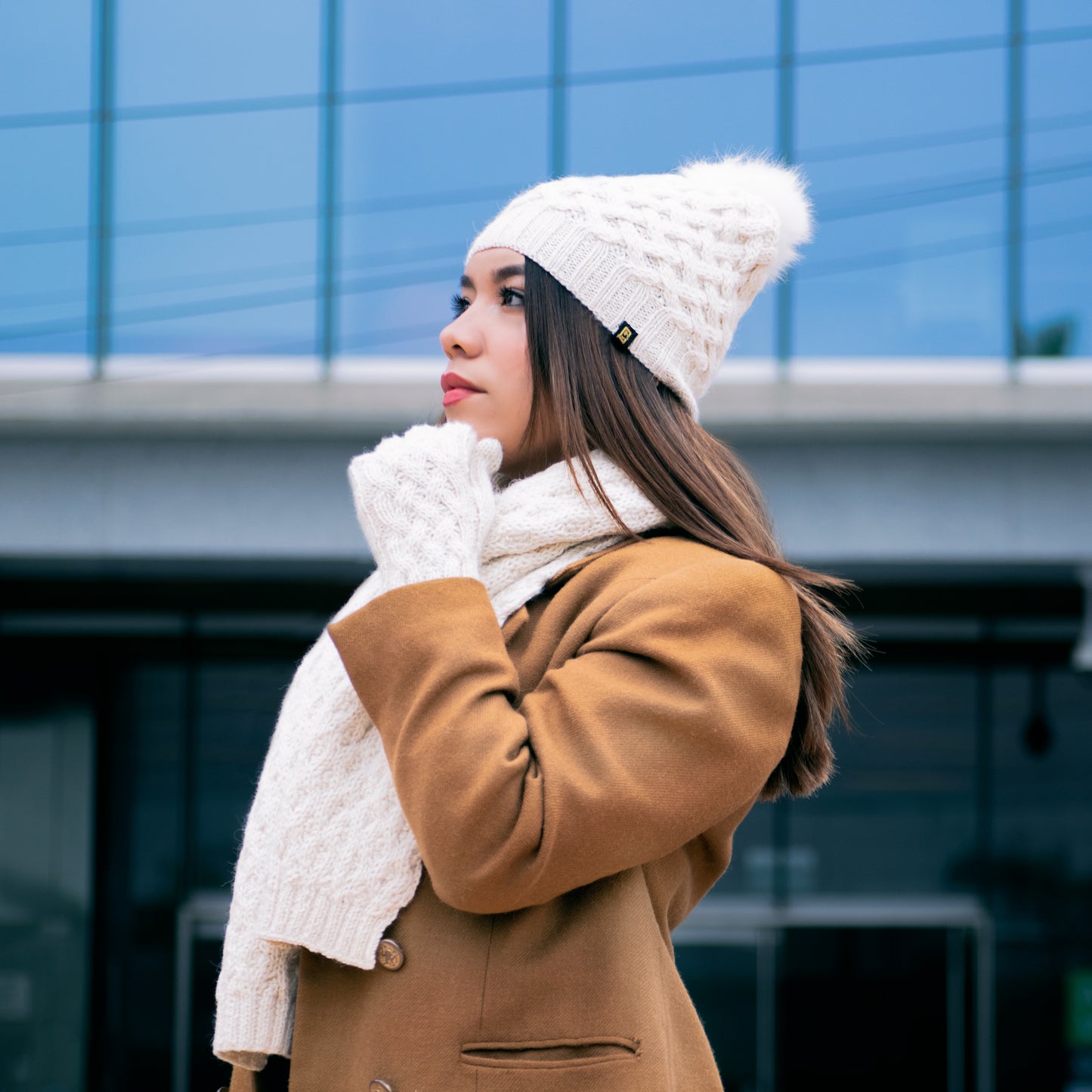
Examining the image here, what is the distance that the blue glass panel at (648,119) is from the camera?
6562 mm

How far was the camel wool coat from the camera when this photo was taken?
1.16 metres

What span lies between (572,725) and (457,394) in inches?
20.0

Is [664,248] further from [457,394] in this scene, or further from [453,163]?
[453,163]

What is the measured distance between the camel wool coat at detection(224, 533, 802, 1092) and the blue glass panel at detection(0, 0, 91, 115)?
628 cm

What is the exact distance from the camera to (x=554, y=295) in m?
1.50

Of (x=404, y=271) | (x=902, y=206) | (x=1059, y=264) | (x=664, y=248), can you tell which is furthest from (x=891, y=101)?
(x=664, y=248)

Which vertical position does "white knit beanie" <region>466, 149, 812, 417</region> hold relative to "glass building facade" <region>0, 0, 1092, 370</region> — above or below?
below

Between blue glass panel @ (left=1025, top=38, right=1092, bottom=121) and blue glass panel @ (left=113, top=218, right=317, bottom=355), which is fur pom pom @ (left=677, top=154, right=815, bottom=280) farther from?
blue glass panel @ (left=1025, top=38, right=1092, bottom=121)

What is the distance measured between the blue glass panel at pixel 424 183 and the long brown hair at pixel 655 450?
5027 mm

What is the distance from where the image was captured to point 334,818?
1339 millimetres

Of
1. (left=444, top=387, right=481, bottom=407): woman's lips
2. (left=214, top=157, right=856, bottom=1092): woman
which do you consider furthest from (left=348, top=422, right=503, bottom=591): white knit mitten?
(left=444, top=387, right=481, bottom=407): woman's lips

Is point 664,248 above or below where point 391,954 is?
above

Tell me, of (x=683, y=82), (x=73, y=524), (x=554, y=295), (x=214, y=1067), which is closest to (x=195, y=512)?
(x=73, y=524)

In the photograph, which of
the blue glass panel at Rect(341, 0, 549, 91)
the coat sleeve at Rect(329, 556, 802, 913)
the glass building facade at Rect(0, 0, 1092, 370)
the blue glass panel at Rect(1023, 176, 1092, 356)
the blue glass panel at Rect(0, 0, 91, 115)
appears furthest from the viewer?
the blue glass panel at Rect(341, 0, 549, 91)
